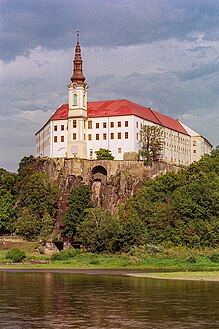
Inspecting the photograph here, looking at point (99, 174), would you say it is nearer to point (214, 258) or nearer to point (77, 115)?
point (77, 115)

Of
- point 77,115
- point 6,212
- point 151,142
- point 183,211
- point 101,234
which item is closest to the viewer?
point 183,211

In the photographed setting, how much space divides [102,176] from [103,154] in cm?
399

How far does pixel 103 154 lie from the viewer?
111m

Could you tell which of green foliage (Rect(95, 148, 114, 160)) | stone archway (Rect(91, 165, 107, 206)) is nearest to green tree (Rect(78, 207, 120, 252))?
stone archway (Rect(91, 165, 107, 206))

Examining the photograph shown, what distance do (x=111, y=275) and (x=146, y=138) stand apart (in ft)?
188

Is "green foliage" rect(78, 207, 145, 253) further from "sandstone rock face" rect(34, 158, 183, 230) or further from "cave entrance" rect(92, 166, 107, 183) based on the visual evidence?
"cave entrance" rect(92, 166, 107, 183)

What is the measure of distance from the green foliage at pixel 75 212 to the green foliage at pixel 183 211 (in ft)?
29.6

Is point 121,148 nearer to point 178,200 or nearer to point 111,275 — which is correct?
point 178,200

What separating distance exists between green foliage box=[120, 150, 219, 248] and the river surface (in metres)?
25.0

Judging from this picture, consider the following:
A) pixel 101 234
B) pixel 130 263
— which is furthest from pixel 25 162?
pixel 130 263

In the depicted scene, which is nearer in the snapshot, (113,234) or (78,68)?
(113,234)

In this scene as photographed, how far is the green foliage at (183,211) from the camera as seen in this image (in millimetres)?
76125

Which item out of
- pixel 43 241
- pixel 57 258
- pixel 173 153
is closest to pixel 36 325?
pixel 57 258

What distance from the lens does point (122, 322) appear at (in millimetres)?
30875
